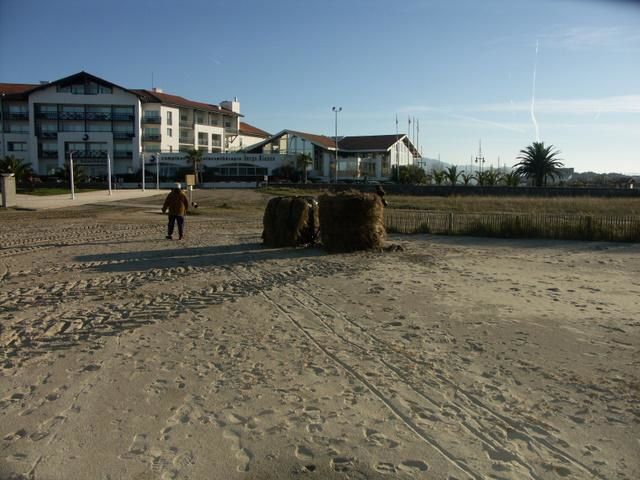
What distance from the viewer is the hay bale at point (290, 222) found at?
15.2 meters

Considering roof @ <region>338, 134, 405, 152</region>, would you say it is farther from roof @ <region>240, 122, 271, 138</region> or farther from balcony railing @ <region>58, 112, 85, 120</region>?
balcony railing @ <region>58, 112, 85, 120</region>

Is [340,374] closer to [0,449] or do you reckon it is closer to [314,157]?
[0,449]

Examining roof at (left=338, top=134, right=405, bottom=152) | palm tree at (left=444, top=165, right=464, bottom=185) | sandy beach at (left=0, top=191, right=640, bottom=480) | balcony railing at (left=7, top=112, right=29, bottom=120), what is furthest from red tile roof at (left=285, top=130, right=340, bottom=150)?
sandy beach at (left=0, top=191, right=640, bottom=480)

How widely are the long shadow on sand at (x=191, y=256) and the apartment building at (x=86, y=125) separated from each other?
2717 inches

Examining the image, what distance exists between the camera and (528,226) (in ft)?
59.3

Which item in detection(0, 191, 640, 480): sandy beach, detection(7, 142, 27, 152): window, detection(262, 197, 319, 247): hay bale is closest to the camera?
detection(0, 191, 640, 480): sandy beach

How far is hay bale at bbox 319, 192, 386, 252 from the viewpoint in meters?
14.4

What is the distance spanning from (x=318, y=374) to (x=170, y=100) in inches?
3428

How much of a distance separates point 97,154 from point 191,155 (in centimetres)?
1344

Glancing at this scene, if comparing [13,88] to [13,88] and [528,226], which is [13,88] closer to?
[13,88]

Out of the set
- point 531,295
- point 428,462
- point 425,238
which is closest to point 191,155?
point 425,238

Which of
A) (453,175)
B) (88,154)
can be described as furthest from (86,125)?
(453,175)

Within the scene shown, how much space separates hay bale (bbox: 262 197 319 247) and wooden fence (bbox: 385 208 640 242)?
4818 mm

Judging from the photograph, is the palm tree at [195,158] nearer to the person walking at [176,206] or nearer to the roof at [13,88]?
the roof at [13,88]
